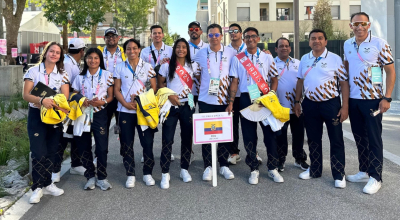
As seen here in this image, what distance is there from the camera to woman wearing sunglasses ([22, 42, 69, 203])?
5566 mm

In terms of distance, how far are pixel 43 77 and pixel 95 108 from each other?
786 mm

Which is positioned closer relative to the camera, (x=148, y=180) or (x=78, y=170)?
(x=148, y=180)

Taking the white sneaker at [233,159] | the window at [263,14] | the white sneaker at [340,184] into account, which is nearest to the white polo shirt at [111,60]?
the white sneaker at [233,159]

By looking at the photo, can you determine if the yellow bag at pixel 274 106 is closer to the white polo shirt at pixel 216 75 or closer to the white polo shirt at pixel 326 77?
the white polo shirt at pixel 326 77

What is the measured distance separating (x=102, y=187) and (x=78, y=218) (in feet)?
3.66

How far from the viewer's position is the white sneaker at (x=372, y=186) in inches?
222

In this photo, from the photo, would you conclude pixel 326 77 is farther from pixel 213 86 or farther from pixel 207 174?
pixel 207 174

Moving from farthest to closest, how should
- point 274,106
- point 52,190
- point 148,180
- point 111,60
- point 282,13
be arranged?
point 282,13, point 111,60, point 148,180, point 274,106, point 52,190

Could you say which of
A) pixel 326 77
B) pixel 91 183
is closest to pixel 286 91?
pixel 326 77

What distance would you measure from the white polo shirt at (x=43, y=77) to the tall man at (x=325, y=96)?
3159 mm

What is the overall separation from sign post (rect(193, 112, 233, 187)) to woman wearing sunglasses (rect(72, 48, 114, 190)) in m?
1.22

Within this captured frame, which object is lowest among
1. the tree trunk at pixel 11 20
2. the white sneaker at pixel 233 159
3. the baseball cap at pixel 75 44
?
the white sneaker at pixel 233 159

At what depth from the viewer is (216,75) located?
6.45 meters

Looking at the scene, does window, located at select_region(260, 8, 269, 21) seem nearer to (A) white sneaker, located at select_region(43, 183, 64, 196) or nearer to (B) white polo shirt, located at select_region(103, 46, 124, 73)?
(B) white polo shirt, located at select_region(103, 46, 124, 73)
